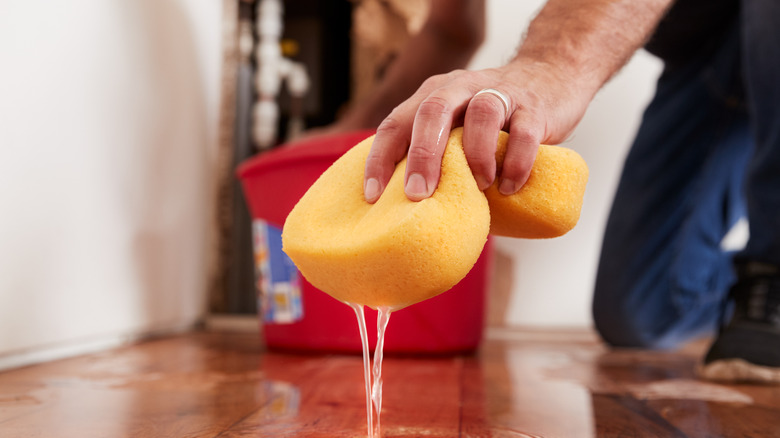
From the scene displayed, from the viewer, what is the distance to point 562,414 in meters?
0.58

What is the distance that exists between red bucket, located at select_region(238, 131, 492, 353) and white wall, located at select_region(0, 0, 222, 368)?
0.77ft

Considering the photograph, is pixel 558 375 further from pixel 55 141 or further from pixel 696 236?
pixel 55 141

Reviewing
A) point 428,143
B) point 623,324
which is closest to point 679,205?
point 623,324

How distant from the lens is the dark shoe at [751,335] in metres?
0.79

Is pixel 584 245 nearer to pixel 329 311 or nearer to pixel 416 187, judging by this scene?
pixel 329 311

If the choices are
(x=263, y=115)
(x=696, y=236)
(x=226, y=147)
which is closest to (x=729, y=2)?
(x=696, y=236)

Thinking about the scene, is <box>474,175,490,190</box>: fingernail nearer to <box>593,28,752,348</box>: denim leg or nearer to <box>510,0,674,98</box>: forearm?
<box>510,0,674,98</box>: forearm

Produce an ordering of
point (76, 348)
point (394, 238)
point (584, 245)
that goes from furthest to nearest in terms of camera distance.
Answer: point (584, 245), point (76, 348), point (394, 238)

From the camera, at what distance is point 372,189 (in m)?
0.44

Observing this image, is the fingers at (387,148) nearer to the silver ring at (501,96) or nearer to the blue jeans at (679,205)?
the silver ring at (501,96)

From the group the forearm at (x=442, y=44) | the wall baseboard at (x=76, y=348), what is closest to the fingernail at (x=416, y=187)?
the forearm at (x=442, y=44)

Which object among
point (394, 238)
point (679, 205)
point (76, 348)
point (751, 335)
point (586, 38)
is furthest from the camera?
point (679, 205)

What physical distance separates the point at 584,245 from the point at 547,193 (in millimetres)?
1046

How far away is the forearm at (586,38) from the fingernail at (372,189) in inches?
6.9
